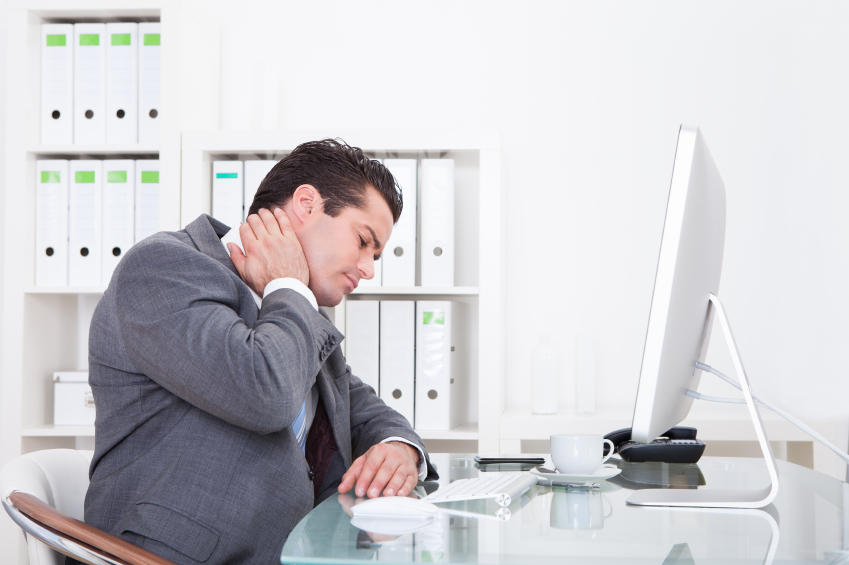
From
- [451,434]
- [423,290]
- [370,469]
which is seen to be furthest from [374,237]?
[451,434]

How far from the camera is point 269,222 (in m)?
1.29

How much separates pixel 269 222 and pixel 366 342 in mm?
940

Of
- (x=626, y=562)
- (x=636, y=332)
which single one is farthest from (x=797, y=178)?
A: (x=626, y=562)

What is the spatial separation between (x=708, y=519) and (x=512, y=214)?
1739mm

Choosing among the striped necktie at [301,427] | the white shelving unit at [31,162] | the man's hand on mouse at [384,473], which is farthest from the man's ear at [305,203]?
the white shelving unit at [31,162]

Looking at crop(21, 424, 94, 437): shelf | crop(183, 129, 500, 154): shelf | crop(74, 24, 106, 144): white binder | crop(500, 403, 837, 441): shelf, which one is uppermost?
crop(74, 24, 106, 144): white binder

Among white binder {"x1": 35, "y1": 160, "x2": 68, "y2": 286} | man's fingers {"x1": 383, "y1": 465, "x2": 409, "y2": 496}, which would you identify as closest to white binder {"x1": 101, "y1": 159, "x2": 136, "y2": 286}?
white binder {"x1": 35, "y1": 160, "x2": 68, "y2": 286}

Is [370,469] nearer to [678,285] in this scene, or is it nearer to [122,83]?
[678,285]

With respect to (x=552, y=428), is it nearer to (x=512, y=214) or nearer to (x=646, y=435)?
(x=512, y=214)

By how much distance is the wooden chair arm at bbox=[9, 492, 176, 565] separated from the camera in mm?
861

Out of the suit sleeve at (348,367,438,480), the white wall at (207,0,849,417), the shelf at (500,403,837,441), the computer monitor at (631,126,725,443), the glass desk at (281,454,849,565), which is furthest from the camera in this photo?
the white wall at (207,0,849,417)

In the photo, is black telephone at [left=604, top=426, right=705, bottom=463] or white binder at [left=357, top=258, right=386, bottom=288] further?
white binder at [left=357, top=258, right=386, bottom=288]

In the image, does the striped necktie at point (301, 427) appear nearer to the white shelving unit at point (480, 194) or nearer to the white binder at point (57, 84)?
the white shelving unit at point (480, 194)

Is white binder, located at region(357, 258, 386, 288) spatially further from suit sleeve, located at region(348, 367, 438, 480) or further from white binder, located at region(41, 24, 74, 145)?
white binder, located at region(41, 24, 74, 145)
